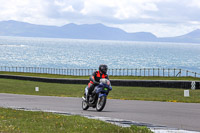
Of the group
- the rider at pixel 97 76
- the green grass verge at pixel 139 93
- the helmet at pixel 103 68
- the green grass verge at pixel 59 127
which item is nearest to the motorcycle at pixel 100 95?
the rider at pixel 97 76

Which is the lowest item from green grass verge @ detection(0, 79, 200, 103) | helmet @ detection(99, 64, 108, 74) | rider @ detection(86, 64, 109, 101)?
green grass verge @ detection(0, 79, 200, 103)

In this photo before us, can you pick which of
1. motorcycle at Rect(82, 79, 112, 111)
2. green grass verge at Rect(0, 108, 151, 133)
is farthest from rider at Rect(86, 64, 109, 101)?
green grass verge at Rect(0, 108, 151, 133)

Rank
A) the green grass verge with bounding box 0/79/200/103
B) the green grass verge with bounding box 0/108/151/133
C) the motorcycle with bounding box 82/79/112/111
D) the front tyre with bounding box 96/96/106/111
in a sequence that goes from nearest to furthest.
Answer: the green grass verge with bounding box 0/108/151/133 → the motorcycle with bounding box 82/79/112/111 → the front tyre with bounding box 96/96/106/111 → the green grass verge with bounding box 0/79/200/103

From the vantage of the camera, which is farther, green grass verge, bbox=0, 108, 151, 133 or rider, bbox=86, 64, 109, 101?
rider, bbox=86, 64, 109, 101

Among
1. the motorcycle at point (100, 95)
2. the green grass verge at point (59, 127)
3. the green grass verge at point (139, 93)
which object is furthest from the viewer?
the green grass verge at point (139, 93)

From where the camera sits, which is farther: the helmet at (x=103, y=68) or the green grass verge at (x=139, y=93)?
the green grass verge at (x=139, y=93)

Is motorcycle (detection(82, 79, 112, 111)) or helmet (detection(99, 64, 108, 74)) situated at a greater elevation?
helmet (detection(99, 64, 108, 74))

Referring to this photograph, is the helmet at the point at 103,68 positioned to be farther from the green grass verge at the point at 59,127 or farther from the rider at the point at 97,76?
the green grass verge at the point at 59,127

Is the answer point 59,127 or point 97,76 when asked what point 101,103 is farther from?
point 59,127

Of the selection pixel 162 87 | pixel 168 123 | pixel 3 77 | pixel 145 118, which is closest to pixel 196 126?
pixel 168 123

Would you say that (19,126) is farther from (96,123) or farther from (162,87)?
(162,87)

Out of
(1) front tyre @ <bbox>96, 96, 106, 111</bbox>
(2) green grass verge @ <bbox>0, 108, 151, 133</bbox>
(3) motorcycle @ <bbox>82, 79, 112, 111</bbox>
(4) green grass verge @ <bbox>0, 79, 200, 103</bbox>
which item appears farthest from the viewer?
(4) green grass verge @ <bbox>0, 79, 200, 103</bbox>

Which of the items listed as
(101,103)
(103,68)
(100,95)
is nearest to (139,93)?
(101,103)

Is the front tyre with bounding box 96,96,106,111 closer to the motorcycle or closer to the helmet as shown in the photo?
the motorcycle
